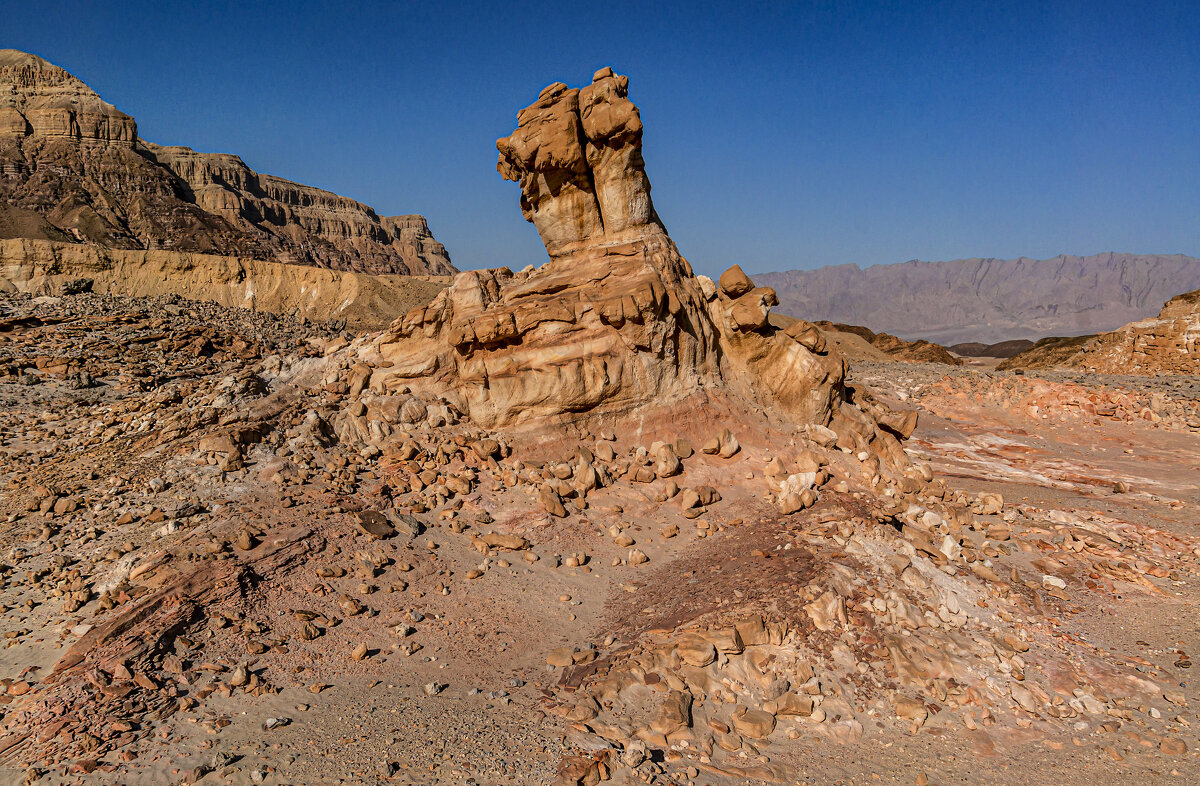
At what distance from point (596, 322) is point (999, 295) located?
7584 inches

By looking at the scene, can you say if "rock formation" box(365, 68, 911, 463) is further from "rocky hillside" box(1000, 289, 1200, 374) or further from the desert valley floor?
"rocky hillside" box(1000, 289, 1200, 374)

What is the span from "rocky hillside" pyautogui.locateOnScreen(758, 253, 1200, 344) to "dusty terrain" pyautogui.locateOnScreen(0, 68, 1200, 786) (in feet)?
478

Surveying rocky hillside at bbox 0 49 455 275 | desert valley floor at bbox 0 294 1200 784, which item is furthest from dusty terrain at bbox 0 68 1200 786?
rocky hillside at bbox 0 49 455 275

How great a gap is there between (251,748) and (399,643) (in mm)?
1863

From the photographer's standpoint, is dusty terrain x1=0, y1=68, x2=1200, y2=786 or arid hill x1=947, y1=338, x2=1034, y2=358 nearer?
dusty terrain x1=0, y1=68, x2=1200, y2=786

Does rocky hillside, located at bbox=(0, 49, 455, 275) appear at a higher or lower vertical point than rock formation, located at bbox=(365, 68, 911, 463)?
higher

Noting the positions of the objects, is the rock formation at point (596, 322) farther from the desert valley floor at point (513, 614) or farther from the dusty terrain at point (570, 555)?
the desert valley floor at point (513, 614)

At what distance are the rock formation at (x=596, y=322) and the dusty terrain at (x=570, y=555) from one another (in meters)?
0.06

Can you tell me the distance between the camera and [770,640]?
6855mm

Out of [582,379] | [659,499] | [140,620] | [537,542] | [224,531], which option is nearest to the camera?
[140,620]

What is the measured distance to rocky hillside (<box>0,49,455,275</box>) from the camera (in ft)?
222

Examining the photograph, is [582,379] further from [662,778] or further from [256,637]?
[662,778]

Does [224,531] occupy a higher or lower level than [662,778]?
higher

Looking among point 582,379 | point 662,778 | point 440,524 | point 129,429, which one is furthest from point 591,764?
point 129,429
